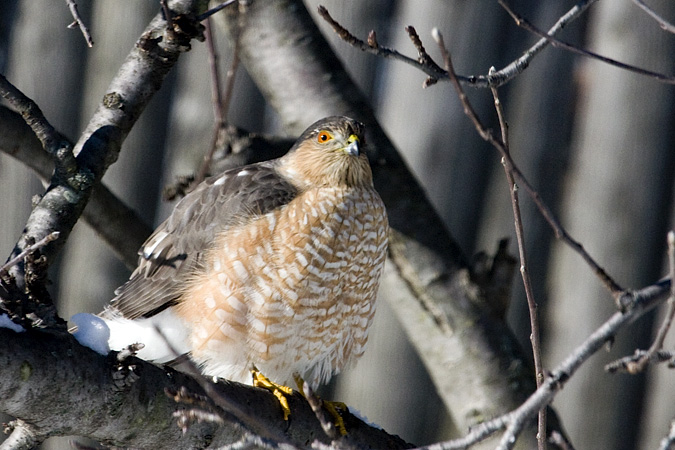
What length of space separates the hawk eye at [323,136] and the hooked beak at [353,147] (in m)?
0.11

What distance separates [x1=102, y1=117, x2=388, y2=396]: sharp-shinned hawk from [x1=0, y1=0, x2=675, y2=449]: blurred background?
1805 millimetres

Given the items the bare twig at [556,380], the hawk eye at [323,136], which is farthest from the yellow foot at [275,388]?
the bare twig at [556,380]

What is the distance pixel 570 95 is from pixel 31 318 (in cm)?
462

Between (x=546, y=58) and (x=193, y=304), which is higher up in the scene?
(x=546, y=58)

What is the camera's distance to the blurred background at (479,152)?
557 centimetres

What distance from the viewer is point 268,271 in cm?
347

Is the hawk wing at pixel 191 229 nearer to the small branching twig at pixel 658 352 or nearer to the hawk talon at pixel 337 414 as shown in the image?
the hawk talon at pixel 337 414

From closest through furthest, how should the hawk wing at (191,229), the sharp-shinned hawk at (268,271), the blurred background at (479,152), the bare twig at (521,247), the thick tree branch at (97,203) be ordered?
the bare twig at (521,247) < the thick tree branch at (97,203) < the sharp-shinned hawk at (268,271) < the hawk wing at (191,229) < the blurred background at (479,152)

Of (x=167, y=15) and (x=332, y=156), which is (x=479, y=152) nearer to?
(x=332, y=156)

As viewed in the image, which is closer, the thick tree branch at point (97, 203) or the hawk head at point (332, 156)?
the thick tree branch at point (97, 203)

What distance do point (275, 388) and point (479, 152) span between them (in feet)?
9.96

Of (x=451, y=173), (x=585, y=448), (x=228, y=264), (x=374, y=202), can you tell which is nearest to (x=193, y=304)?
(x=228, y=264)

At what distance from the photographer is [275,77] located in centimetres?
424

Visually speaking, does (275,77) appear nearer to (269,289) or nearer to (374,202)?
(374,202)
